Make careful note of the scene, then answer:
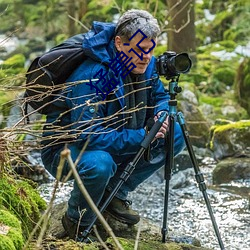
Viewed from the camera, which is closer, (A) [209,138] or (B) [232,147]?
(B) [232,147]

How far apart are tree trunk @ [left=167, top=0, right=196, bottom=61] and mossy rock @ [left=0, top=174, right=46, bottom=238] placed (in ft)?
22.9

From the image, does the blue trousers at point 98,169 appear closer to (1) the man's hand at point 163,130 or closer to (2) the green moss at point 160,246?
(1) the man's hand at point 163,130

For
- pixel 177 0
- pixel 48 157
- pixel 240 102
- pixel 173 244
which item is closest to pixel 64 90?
pixel 48 157

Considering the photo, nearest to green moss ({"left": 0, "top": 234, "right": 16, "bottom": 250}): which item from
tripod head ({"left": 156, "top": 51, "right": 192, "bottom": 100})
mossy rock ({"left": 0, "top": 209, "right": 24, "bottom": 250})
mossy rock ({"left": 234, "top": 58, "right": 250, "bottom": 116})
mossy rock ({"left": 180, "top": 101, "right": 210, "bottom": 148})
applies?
mossy rock ({"left": 0, "top": 209, "right": 24, "bottom": 250})

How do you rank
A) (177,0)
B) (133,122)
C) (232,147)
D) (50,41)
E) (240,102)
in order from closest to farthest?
(133,122), (232,147), (240,102), (177,0), (50,41)

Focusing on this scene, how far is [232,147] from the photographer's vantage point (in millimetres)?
6734

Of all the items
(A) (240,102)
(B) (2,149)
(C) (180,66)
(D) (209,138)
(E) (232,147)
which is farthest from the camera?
(A) (240,102)

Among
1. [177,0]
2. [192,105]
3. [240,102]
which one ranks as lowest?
[240,102]

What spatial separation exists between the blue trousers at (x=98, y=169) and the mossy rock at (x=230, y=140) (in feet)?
10.5

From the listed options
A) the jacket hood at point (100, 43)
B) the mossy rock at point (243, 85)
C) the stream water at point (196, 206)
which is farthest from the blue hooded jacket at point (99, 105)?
the mossy rock at point (243, 85)

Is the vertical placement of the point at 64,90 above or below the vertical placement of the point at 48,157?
above

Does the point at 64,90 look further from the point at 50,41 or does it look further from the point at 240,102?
the point at 50,41

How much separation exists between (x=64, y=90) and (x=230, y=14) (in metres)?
10.7

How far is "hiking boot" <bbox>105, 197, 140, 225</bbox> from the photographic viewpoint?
144 inches
